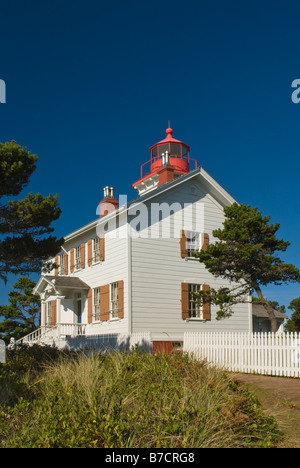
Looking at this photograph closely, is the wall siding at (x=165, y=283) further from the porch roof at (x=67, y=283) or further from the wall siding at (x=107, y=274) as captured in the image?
the porch roof at (x=67, y=283)

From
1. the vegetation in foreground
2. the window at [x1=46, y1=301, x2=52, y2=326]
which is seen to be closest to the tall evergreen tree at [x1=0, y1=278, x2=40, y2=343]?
the window at [x1=46, y1=301, x2=52, y2=326]

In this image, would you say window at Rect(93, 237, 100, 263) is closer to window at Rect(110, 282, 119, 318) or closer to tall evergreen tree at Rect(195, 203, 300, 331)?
window at Rect(110, 282, 119, 318)

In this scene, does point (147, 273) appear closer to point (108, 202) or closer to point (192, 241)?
point (192, 241)

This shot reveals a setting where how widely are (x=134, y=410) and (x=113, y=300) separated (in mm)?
13561

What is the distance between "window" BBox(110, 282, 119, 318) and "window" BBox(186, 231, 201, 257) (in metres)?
3.54

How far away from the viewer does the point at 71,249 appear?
24531 millimetres

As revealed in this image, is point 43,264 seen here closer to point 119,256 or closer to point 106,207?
point 119,256

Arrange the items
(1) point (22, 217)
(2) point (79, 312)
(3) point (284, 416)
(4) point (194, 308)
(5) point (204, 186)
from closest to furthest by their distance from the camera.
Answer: (3) point (284, 416), (1) point (22, 217), (4) point (194, 308), (5) point (204, 186), (2) point (79, 312)

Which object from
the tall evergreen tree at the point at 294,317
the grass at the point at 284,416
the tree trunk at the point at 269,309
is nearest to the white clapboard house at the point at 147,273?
the tree trunk at the point at 269,309

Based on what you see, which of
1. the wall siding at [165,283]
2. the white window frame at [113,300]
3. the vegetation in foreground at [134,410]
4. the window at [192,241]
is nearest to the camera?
the vegetation in foreground at [134,410]

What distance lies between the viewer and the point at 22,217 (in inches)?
452

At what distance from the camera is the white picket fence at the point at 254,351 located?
13391mm

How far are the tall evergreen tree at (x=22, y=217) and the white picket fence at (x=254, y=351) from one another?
4.99 m

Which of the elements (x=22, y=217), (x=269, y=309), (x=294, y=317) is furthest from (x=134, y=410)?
(x=294, y=317)
